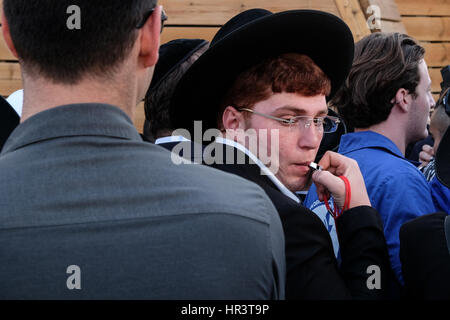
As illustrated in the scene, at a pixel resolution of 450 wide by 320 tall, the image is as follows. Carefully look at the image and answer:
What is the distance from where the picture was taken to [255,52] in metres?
1.83

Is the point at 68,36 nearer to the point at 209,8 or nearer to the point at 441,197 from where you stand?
the point at 441,197

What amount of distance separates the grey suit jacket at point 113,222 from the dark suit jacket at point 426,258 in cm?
80

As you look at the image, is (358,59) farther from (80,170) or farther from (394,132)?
(80,170)

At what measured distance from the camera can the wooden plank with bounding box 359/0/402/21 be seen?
17.9 feet

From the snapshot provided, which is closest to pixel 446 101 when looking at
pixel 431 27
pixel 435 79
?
pixel 435 79

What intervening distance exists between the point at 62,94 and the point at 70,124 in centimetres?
7

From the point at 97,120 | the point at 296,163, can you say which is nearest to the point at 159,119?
the point at 296,163

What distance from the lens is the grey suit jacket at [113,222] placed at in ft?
3.12

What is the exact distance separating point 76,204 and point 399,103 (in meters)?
2.02

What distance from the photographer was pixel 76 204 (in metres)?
0.97

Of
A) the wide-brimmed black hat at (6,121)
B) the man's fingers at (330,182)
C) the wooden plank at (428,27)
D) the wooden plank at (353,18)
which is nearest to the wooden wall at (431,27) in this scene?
the wooden plank at (428,27)

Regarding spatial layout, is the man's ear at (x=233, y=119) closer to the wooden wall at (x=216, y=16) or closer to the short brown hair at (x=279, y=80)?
the short brown hair at (x=279, y=80)

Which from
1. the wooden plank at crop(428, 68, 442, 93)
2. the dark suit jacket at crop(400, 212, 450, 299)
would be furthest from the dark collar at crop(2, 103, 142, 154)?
the wooden plank at crop(428, 68, 442, 93)

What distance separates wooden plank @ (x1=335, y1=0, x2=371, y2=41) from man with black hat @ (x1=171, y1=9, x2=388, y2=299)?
3.51 meters
